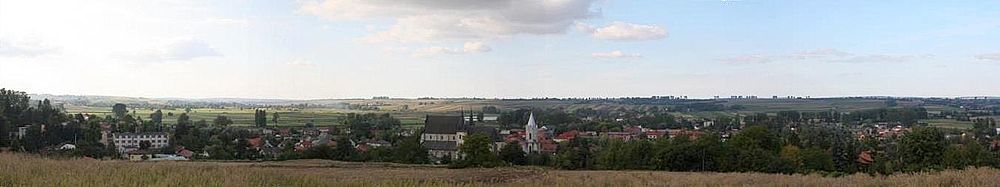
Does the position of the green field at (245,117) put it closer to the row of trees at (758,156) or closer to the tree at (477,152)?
the tree at (477,152)

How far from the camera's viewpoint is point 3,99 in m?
62.1

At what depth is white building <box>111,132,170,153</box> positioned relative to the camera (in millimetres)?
70312

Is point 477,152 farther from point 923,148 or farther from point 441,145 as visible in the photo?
point 441,145

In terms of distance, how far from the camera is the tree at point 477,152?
122ft

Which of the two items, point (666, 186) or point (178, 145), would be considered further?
point (178, 145)

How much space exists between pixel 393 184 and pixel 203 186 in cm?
223

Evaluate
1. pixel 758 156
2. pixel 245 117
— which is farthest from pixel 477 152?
pixel 245 117

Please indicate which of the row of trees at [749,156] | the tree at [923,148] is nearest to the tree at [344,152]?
the row of trees at [749,156]

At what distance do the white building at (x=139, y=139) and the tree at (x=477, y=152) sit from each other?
132ft

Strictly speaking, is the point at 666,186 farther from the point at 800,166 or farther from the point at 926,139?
the point at 926,139

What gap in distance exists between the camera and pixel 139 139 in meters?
73.9

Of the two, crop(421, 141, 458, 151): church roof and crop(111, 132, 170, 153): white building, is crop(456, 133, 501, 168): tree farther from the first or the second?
crop(111, 132, 170, 153): white building

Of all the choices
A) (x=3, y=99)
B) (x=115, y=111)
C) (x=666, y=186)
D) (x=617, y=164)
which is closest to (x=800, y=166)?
(x=617, y=164)

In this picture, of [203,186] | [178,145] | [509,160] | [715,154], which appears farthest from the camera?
[178,145]
